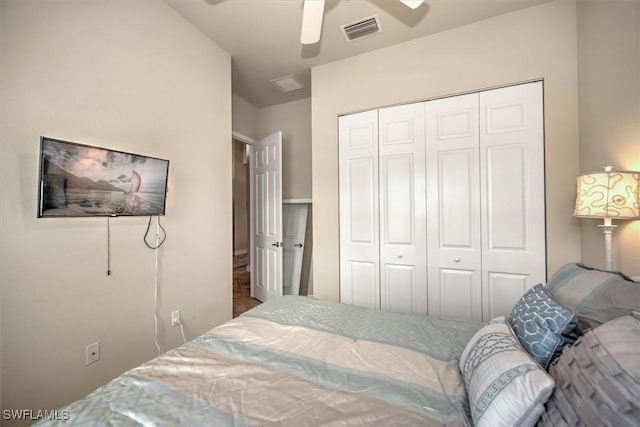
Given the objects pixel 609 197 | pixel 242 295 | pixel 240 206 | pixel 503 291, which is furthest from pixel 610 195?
pixel 240 206

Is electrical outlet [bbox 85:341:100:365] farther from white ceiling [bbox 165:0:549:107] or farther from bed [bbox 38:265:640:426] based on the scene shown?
white ceiling [bbox 165:0:549:107]

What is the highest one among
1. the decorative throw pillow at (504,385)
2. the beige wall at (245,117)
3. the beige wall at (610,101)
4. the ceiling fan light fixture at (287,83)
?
the ceiling fan light fixture at (287,83)

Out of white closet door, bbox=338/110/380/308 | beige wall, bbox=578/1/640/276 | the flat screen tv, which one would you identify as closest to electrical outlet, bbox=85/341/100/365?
the flat screen tv

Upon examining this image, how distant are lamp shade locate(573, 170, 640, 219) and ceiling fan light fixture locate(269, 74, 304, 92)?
290cm

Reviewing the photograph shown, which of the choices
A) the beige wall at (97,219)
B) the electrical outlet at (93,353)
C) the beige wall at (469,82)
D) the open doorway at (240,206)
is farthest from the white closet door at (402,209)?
the open doorway at (240,206)

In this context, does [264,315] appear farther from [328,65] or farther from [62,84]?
[328,65]

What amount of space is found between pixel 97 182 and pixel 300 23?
1.98 metres

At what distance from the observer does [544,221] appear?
204cm

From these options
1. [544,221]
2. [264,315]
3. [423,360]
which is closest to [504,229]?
[544,221]

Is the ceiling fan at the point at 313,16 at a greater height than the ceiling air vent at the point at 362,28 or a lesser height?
lesser

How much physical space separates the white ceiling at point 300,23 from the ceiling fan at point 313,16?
0.69m

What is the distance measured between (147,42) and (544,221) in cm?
334

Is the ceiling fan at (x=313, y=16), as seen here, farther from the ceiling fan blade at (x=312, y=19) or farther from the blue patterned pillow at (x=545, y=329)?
the blue patterned pillow at (x=545, y=329)

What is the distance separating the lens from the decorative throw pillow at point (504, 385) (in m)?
0.64
